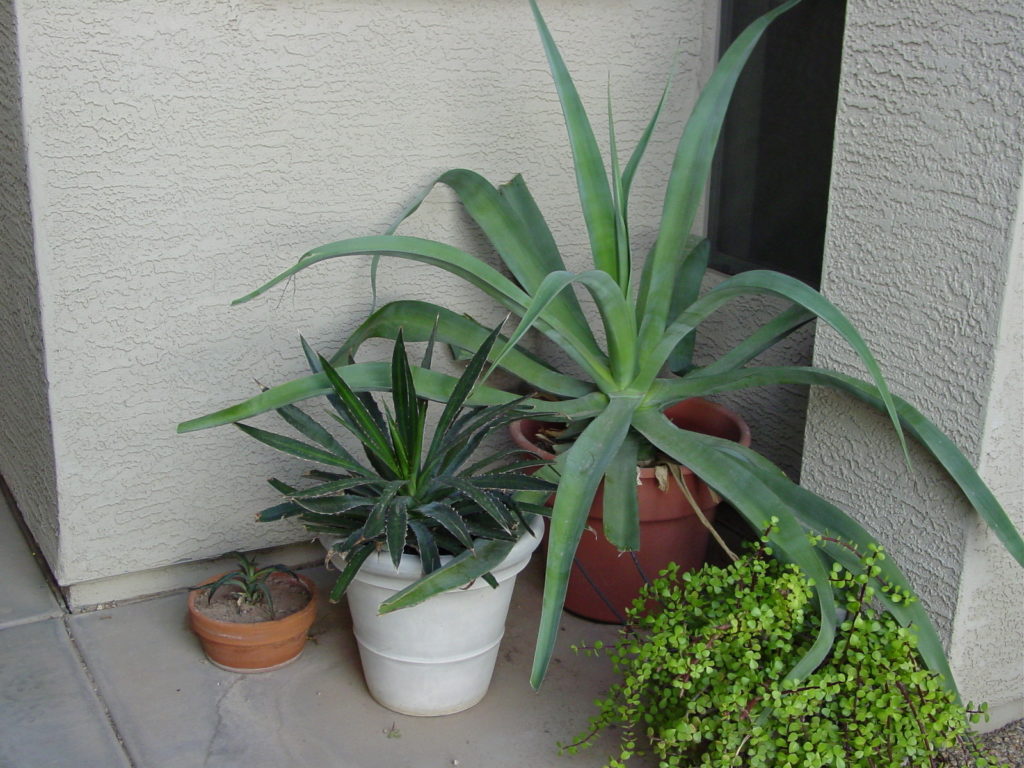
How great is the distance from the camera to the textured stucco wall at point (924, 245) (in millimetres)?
1900

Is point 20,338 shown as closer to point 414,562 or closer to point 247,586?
point 247,586

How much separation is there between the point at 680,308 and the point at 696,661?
1.06 meters

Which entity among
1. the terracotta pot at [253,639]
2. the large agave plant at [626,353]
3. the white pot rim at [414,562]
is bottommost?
the terracotta pot at [253,639]

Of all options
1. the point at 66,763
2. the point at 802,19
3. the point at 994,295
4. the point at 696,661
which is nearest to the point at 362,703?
the point at 66,763

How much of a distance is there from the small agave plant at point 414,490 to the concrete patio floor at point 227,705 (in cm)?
39

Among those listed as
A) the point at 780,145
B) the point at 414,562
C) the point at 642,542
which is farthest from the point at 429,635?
the point at 780,145

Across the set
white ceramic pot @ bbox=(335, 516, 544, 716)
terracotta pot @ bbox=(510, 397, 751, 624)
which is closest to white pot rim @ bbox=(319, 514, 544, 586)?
white ceramic pot @ bbox=(335, 516, 544, 716)

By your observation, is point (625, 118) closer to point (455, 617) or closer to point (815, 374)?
point (815, 374)

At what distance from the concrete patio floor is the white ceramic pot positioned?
7cm

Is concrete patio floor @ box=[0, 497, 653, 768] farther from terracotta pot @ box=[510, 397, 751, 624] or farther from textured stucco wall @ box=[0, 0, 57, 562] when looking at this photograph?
textured stucco wall @ box=[0, 0, 57, 562]

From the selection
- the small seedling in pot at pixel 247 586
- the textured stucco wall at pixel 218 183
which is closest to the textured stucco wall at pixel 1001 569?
the textured stucco wall at pixel 218 183

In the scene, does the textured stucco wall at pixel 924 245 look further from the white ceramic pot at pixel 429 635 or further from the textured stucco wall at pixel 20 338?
the textured stucco wall at pixel 20 338

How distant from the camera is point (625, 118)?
9.70 ft

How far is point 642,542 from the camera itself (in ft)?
8.35
